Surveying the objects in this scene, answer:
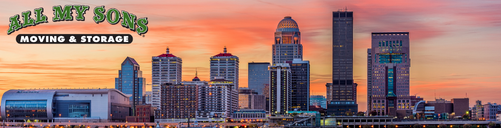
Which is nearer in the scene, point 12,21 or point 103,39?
point 103,39

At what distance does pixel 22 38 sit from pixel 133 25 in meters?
18.9

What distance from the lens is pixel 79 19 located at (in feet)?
422

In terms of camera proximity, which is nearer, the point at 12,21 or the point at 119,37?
the point at 119,37

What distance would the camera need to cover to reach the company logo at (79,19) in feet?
380

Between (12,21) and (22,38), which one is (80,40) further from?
(12,21)

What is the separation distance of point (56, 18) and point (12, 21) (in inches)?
459

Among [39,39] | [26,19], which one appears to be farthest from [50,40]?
[26,19]

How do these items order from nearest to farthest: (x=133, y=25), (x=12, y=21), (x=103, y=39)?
(x=103, y=39) < (x=133, y=25) < (x=12, y=21)

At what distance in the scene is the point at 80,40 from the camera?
117812 millimetres

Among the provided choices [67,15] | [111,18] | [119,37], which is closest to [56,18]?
[67,15]

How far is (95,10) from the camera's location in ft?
425

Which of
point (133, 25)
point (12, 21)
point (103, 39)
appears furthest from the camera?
point (12, 21)

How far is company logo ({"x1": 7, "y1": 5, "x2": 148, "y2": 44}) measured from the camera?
4564 inches

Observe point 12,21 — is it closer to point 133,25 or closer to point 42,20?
point 42,20
